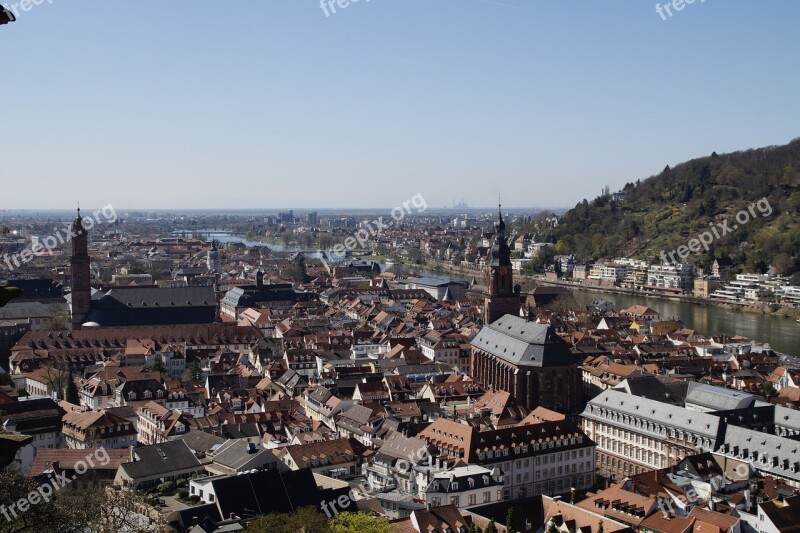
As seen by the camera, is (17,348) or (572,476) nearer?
(572,476)

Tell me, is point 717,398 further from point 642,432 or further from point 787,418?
point 642,432

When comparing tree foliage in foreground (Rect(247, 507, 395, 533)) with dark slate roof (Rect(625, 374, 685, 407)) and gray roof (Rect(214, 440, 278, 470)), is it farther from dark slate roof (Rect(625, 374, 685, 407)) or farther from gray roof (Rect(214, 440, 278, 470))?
dark slate roof (Rect(625, 374, 685, 407))

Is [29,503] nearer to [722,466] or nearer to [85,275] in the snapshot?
[722,466]

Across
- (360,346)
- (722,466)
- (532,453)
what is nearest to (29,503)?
(532,453)

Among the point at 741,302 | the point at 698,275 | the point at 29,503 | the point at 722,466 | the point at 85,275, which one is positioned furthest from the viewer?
the point at 698,275

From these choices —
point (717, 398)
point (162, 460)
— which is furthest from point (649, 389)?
point (162, 460)

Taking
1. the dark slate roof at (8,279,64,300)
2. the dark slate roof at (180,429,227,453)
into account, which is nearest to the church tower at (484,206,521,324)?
the dark slate roof at (180,429,227,453)
